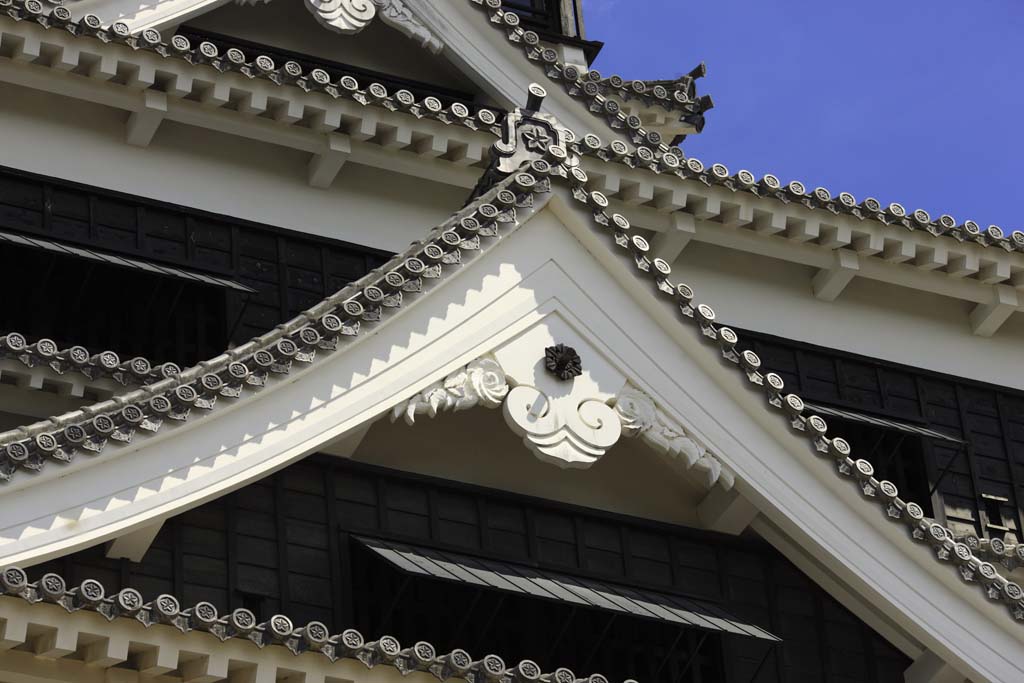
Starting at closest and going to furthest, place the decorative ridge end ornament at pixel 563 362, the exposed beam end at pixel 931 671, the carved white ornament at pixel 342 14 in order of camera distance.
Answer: the decorative ridge end ornament at pixel 563 362 < the exposed beam end at pixel 931 671 < the carved white ornament at pixel 342 14

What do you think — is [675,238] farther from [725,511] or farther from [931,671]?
[931,671]

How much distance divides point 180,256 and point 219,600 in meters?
3.63

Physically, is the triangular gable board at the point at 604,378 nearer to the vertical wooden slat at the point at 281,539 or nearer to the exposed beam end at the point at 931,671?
the exposed beam end at the point at 931,671

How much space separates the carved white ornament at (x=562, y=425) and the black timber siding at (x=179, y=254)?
2933mm

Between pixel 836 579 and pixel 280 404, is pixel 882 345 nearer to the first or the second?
pixel 836 579

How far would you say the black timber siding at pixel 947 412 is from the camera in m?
18.3

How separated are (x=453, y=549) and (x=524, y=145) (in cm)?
270

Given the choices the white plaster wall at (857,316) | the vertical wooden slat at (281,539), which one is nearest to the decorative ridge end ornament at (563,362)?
the vertical wooden slat at (281,539)

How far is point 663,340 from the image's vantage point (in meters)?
14.6

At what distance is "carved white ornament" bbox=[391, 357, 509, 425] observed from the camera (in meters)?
13.9

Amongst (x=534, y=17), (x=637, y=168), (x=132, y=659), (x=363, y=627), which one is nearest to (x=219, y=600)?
(x=363, y=627)

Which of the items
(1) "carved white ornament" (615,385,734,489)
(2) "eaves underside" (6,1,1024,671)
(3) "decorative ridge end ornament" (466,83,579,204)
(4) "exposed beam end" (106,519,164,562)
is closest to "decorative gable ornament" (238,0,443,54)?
(2) "eaves underside" (6,1,1024,671)

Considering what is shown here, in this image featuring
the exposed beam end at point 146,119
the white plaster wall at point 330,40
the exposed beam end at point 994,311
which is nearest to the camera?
the exposed beam end at point 146,119

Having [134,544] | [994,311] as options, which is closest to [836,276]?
[994,311]
